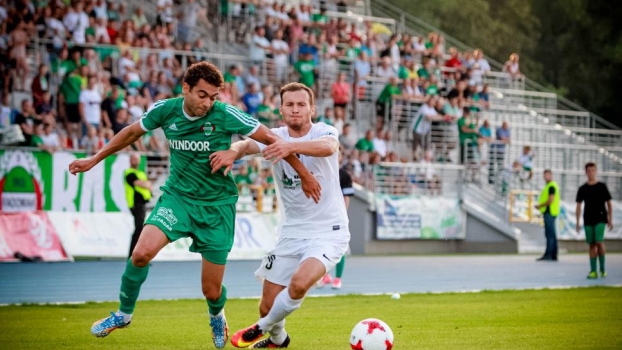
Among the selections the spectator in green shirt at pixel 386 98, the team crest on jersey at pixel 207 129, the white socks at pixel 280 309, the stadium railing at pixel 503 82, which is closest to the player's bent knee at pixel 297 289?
the white socks at pixel 280 309

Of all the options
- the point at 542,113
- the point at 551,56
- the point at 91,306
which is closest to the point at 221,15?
the point at 542,113

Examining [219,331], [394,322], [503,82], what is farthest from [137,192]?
[503,82]

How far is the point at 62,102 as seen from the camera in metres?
25.9

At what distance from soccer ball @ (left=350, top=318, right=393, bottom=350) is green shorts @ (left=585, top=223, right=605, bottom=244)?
43.7 feet

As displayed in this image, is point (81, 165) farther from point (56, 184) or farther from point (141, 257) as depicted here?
point (56, 184)

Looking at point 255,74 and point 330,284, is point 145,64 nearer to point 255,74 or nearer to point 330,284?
point 255,74

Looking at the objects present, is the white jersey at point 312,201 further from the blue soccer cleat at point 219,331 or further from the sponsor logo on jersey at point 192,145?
the blue soccer cleat at point 219,331

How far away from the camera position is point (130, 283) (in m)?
9.83

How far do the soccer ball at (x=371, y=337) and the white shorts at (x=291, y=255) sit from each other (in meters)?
0.75

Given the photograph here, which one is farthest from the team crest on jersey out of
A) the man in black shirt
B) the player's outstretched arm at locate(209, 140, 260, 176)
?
the man in black shirt

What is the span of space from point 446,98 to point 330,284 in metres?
17.2

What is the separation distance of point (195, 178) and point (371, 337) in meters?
2.24

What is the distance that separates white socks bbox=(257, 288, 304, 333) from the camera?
376 inches

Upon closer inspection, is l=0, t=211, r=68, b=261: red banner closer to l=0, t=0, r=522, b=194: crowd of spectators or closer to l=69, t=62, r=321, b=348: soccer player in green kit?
l=0, t=0, r=522, b=194: crowd of spectators
